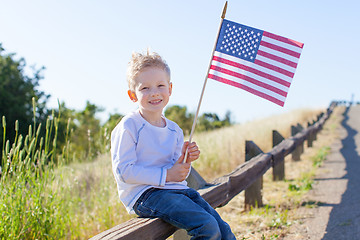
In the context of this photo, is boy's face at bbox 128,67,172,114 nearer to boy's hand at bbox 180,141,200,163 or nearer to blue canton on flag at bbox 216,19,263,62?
boy's hand at bbox 180,141,200,163

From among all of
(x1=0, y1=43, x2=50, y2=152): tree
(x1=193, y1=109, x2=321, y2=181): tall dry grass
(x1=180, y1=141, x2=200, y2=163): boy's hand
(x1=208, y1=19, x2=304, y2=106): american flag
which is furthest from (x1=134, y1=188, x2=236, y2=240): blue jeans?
(x1=0, y1=43, x2=50, y2=152): tree

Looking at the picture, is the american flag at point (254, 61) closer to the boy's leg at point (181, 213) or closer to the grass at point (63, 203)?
the boy's leg at point (181, 213)

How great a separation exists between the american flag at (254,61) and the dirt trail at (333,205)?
166 cm

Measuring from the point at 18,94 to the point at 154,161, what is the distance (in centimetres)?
1449

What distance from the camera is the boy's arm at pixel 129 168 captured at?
215cm

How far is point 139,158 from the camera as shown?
2.28 meters

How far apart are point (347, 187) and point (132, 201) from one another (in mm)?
4480

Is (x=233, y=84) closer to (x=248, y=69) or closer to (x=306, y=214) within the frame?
(x=248, y=69)

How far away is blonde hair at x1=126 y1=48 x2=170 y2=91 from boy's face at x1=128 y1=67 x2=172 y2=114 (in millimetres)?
26

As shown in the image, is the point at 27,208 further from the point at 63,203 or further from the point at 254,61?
the point at 254,61

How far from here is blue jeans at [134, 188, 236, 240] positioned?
212cm

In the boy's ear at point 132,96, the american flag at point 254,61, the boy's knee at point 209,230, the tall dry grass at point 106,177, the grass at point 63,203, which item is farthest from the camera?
the tall dry grass at point 106,177

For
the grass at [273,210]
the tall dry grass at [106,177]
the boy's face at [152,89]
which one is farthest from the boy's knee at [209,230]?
the tall dry grass at [106,177]

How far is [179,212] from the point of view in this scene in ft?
6.98
